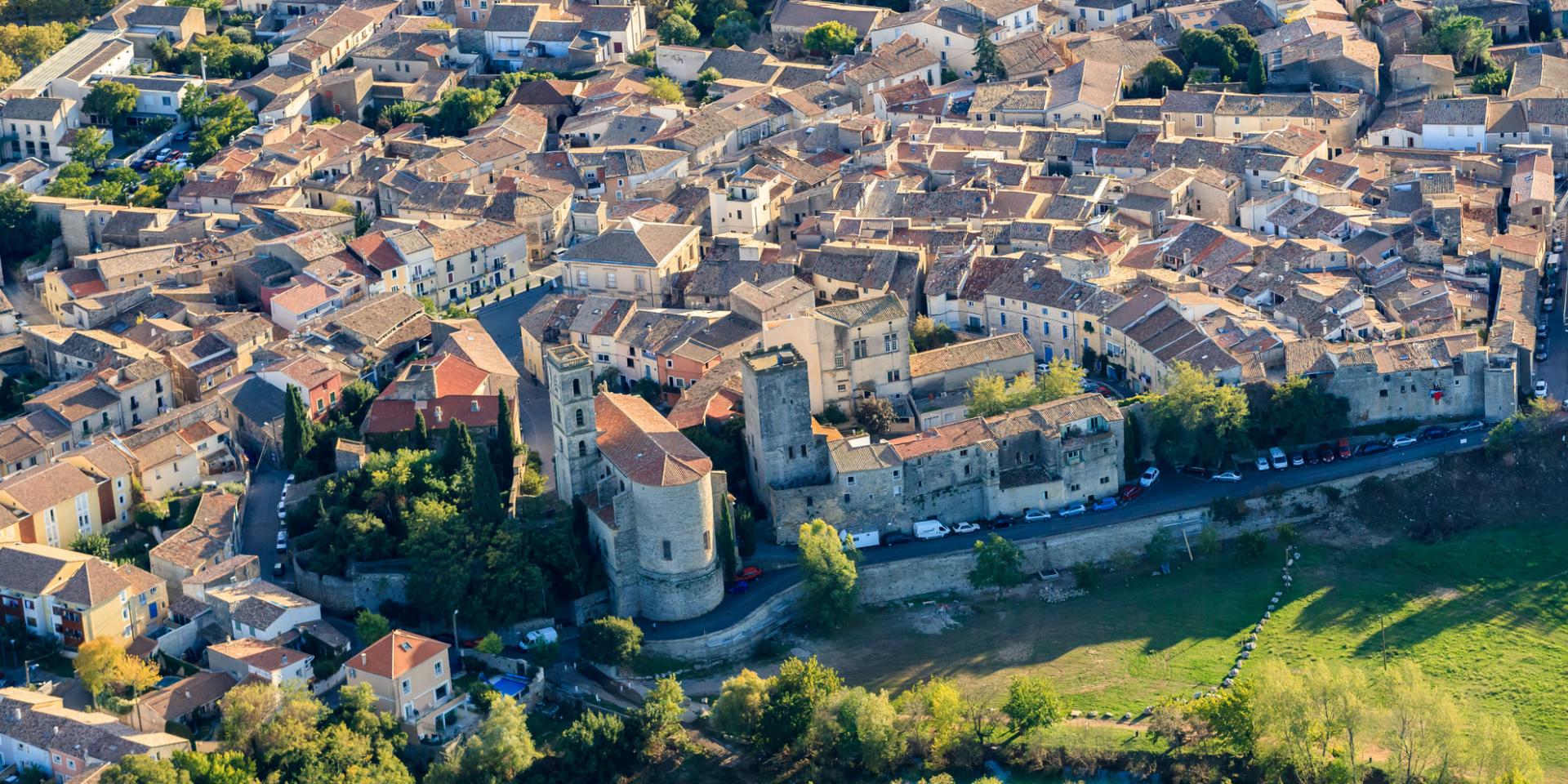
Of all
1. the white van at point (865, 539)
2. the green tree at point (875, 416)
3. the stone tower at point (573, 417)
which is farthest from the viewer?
the green tree at point (875, 416)

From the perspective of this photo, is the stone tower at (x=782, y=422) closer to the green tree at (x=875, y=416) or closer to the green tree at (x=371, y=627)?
the green tree at (x=875, y=416)

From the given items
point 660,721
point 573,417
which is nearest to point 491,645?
point 660,721

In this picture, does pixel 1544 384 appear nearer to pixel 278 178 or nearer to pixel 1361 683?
pixel 1361 683

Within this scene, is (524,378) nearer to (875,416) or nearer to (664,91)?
(875,416)

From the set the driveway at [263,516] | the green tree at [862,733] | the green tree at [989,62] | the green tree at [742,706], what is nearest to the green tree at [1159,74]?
the green tree at [989,62]

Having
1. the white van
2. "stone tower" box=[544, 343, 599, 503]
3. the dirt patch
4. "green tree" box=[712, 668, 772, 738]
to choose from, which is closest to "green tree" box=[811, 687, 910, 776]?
"green tree" box=[712, 668, 772, 738]

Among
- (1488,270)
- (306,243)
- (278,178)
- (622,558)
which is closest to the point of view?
(622,558)

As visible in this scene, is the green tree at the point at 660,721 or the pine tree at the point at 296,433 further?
the pine tree at the point at 296,433

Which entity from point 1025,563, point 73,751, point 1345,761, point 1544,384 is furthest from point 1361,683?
point 73,751
